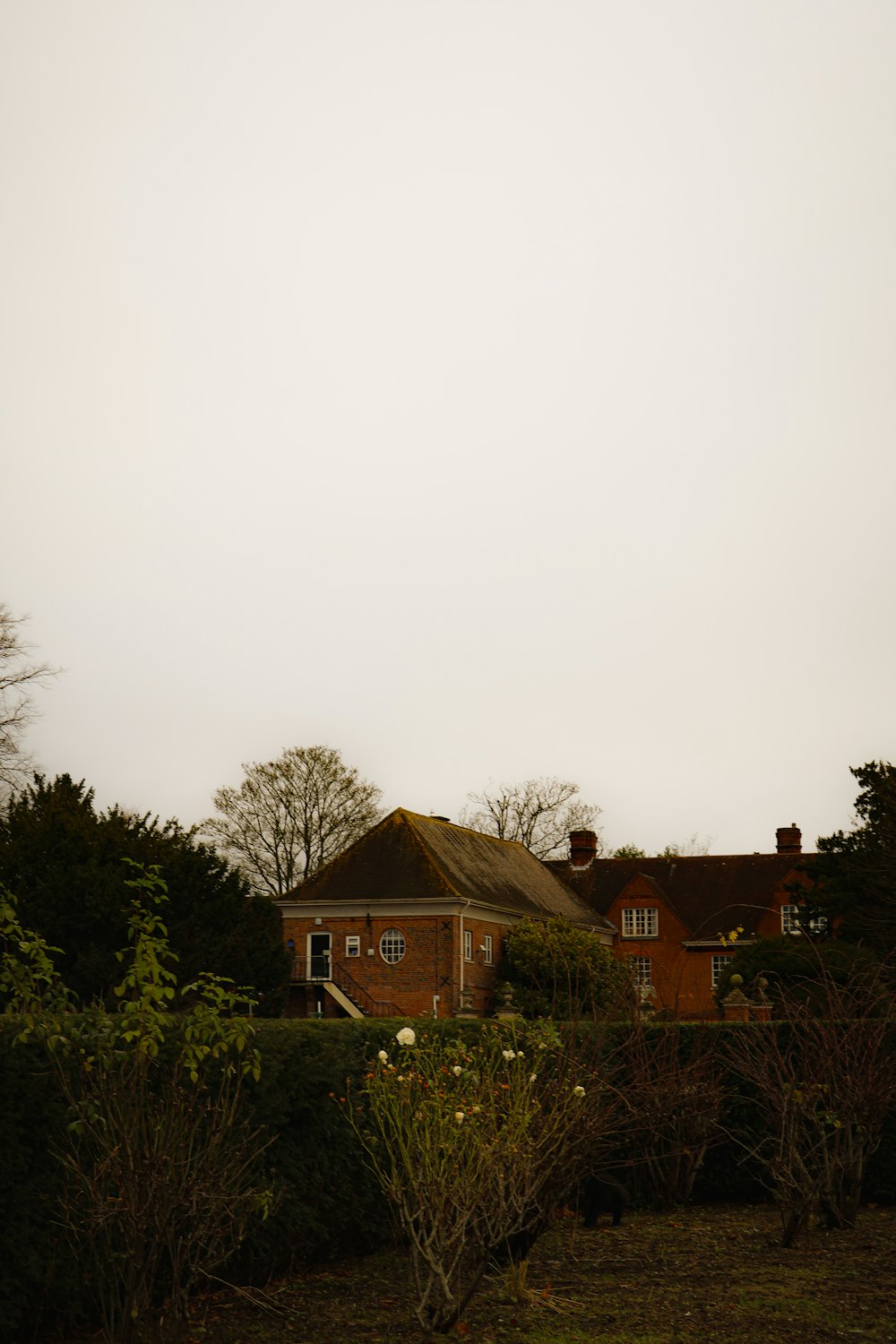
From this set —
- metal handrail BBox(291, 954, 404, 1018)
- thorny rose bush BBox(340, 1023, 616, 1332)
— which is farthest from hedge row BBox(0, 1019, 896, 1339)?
metal handrail BBox(291, 954, 404, 1018)

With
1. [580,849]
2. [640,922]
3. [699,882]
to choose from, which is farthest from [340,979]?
[699,882]

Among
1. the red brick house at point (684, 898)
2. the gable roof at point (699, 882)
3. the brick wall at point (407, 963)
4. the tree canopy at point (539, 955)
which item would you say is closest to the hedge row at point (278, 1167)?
the tree canopy at point (539, 955)

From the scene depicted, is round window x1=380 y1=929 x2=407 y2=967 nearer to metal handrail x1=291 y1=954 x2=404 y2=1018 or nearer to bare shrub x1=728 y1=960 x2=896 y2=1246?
metal handrail x1=291 y1=954 x2=404 y2=1018

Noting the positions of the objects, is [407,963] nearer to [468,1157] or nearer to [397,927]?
[397,927]

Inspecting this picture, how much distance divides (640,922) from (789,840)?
289 inches

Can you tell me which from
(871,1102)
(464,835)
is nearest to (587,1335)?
(871,1102)

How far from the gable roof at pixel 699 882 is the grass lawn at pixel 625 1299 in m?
39.8

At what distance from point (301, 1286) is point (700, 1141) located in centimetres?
680

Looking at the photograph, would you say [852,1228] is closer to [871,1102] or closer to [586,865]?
[871,1102]

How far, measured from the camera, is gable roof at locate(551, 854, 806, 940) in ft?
170

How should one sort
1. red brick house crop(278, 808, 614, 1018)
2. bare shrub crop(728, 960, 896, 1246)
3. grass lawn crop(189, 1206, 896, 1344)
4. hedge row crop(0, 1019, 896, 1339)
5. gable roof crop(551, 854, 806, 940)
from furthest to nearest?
gable roof crop(551, 854, 806, 940)
red brick house crop(278, 808, 614, 1018)
bare shrub crop(728, 960, 896, 1246)
grass lawn crop(189, 1206, 896, 1344)
hedge row crop(0, 1019, 896, 1339)

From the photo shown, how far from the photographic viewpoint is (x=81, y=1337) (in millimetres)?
8289

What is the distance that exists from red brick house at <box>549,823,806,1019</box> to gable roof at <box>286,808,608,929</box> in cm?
473

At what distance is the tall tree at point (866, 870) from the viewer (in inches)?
1248
